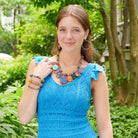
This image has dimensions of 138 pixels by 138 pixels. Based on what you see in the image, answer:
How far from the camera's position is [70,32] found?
5.90 ft

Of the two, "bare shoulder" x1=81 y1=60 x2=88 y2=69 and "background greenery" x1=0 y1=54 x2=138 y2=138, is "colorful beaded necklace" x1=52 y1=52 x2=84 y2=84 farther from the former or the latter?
"background greenery" x1=0 y1=54 x2=138 y2=138

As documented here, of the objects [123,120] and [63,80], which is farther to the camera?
[123,120]

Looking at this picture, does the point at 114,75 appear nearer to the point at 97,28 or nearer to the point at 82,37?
the point at 97,28

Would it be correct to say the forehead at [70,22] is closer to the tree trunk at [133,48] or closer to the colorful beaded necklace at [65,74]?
the colorful beaded necklace at [65,74]

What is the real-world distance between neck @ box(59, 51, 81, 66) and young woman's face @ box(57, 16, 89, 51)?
0.09 meters

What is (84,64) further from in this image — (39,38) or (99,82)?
(39,38)

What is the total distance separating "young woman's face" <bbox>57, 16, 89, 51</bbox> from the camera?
5.90 feet

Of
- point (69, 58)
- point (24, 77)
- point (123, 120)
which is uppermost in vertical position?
point (69, 58)

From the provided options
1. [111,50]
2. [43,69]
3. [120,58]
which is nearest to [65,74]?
[43,69]

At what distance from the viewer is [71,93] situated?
1795mm

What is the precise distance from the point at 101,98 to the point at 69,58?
1.26 feet

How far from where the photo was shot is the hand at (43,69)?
1.84m

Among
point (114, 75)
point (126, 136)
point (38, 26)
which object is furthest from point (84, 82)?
point (38, 26)

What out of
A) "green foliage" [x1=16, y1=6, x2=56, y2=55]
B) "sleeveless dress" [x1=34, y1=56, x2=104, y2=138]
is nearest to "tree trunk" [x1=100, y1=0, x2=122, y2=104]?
"sleeveless dress" [x1=34, y1=56, x2=104, y2=138]
